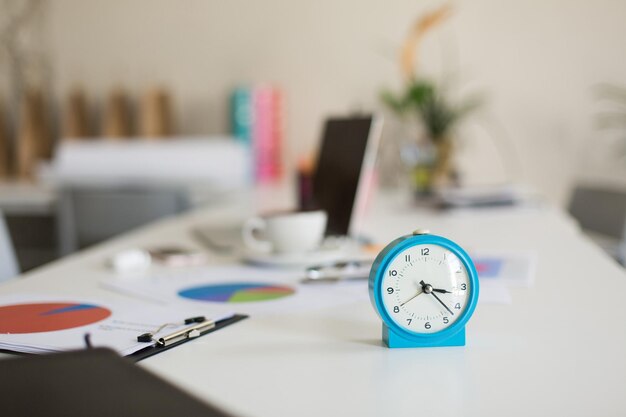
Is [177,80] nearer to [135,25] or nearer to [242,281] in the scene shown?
[135,25]

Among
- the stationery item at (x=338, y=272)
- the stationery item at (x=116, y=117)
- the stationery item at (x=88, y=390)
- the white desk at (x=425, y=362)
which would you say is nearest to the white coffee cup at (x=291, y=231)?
the stationery item at (x=338, y=272)

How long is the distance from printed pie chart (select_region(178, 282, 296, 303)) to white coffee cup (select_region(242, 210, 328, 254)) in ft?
0.67

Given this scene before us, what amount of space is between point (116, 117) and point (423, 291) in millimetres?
2926

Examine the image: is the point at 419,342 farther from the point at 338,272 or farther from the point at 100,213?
the point at 100,213

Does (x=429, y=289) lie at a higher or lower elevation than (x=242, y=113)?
lower

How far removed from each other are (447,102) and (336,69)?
508mm

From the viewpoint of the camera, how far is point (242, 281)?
1271 mm

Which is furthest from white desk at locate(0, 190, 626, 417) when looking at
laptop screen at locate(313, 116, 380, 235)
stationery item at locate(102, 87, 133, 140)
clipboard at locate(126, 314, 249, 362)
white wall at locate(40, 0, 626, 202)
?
stationery item at locate(102, 87, 133, 140)

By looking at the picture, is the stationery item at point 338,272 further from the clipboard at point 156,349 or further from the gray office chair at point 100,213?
the gray office chair at point 100,213

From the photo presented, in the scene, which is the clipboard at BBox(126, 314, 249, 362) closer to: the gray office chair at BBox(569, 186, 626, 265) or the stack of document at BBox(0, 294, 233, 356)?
the stack of document at BBox(0, 294, 233, 356)

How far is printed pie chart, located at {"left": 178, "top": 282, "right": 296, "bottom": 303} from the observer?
44.6 inches

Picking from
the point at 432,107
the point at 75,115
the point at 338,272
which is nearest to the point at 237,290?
the point at 338,272

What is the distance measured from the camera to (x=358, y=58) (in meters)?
3.30

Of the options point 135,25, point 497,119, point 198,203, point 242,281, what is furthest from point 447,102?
point 242,281
